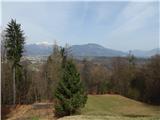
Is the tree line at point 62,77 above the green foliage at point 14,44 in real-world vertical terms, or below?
below

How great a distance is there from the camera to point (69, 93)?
26.4 meters

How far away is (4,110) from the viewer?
3953 centimetres

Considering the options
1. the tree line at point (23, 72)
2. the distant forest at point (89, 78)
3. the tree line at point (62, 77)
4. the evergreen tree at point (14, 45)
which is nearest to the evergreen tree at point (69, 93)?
the tree line at point (62, 77)

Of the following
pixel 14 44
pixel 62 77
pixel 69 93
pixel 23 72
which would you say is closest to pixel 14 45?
pixel 14 44

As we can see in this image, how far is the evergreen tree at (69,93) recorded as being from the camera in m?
26.3

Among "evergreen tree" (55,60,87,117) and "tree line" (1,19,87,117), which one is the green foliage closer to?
"tree line" (1,19,87,117)

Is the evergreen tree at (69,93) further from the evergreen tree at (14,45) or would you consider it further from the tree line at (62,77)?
the evergreen tree at (14,45)

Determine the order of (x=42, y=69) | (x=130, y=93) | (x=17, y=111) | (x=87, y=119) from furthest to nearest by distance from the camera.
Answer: (x=130, y=93), (x=42, y=69), (x=17, y=111), (x=87, y=119)

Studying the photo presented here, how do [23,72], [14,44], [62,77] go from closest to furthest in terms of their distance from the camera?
[62,77] → [14,44] → [23,72]

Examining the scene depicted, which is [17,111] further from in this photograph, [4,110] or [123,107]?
[123,107]

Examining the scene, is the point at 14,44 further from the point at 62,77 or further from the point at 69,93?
the point at 69,93

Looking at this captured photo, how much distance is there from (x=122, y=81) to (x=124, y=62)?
21.5ft

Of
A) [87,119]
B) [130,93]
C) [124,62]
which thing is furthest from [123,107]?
[87,119]

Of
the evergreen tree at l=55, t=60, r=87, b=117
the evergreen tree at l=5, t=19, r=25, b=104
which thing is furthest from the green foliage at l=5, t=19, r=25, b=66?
the evergreen tree at l=55, t=60, r=87, b=117
